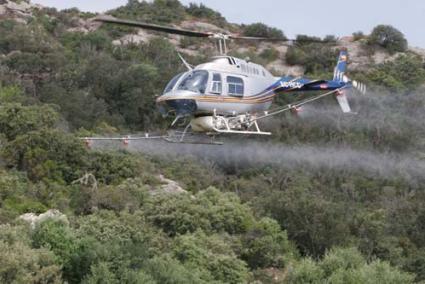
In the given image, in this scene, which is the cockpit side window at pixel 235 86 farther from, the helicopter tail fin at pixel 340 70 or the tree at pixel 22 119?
the tree at pixel 22 119

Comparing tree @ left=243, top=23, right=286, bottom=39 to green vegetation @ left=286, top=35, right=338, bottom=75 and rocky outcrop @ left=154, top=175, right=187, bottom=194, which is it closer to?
green vegetation @ left=286, top=35, right=338, bottom=75

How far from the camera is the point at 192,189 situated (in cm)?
6756

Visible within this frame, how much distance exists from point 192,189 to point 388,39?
54.5 metres

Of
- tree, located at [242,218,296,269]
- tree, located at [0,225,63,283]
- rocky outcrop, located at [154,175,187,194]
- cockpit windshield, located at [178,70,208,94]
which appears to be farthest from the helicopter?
rocky outcrop, located at [154,175,187,194]

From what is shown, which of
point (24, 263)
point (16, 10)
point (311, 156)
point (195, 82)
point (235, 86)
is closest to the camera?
point (195, 82)

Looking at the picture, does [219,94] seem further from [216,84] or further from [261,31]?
[261,31]

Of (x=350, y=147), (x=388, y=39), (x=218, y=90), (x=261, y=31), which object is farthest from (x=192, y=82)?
(x=261, y=31)

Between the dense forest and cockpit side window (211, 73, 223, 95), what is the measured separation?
3.35 meters

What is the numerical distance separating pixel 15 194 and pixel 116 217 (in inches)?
251

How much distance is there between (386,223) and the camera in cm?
6444

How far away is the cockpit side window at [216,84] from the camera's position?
103ft

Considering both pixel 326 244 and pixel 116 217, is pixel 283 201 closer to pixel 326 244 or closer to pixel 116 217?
pixel 326 244

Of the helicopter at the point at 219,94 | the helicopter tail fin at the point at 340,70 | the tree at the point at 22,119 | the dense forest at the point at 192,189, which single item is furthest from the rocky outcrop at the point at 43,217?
the helicopter tail fin at the point at 340,70

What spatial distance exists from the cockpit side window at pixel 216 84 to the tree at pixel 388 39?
8421 cm
